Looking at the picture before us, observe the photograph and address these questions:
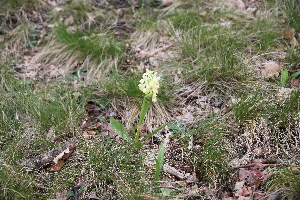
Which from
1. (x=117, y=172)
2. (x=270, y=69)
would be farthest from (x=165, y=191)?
(x=270, y=69)

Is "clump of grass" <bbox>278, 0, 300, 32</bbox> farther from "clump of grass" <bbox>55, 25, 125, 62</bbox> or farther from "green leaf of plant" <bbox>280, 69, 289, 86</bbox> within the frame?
"clump of grass" <bbox>55, 25, 125, 62</bbox>

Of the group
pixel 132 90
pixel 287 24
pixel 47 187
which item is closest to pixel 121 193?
pixel 47 187

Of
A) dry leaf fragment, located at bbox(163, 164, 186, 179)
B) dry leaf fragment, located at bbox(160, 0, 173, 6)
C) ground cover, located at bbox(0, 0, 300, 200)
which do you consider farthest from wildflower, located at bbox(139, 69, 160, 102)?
dry leaf fragment, located at bbox(160, 0, 173, 6)

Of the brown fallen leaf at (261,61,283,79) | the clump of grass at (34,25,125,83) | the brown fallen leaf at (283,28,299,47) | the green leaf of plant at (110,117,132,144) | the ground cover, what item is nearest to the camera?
the ground cover

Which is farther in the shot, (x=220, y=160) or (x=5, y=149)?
Answer: (x=5, y=149)

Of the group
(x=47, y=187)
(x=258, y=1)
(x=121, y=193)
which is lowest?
(x=47, y=187)

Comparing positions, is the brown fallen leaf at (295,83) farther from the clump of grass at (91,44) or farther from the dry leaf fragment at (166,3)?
the dry leaf fragment at (166,3)

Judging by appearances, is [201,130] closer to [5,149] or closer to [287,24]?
[5,149]

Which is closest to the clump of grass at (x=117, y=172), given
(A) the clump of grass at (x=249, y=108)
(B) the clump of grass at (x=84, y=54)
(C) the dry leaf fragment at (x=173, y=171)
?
(C) the dry leaf fragment at (x=173, y=171)

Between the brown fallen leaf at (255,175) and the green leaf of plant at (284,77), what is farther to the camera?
the green leaf of plant at (284,77)
